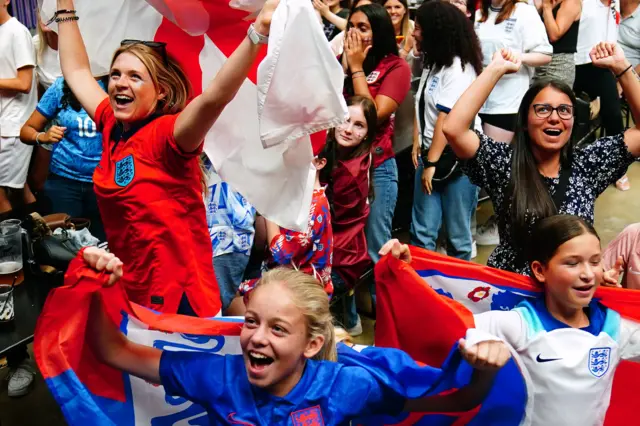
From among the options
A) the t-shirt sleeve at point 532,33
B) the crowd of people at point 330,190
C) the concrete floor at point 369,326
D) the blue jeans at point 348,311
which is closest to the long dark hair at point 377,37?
the crowd of people at point 330,190

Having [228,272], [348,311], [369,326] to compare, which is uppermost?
A: [228,272]

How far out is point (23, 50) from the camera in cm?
446

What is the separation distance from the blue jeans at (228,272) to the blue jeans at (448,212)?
4.83 ft

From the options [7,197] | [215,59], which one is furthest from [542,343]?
[7,197]

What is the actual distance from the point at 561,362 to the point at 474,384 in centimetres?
51

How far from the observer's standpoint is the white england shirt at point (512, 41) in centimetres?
489

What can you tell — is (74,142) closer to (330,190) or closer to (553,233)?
(330,190)

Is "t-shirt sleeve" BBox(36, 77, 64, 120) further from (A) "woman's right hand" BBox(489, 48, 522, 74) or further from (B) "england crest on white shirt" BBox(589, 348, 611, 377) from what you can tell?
(B) "england crest on white shirt" BBox(589, 348, 611, 377)

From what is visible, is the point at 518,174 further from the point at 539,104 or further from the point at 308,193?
the point at 308,193

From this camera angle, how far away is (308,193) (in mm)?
2607

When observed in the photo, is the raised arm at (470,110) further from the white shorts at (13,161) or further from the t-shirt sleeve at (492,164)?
the white shorts at (13,161)

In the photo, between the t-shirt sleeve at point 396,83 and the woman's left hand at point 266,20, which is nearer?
the woman's left hand at point 266,20

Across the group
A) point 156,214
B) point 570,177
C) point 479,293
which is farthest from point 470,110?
point 156,214

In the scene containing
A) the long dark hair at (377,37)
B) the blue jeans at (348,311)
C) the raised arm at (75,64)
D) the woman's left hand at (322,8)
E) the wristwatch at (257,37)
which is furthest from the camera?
the woman's left hand at (322,8)
